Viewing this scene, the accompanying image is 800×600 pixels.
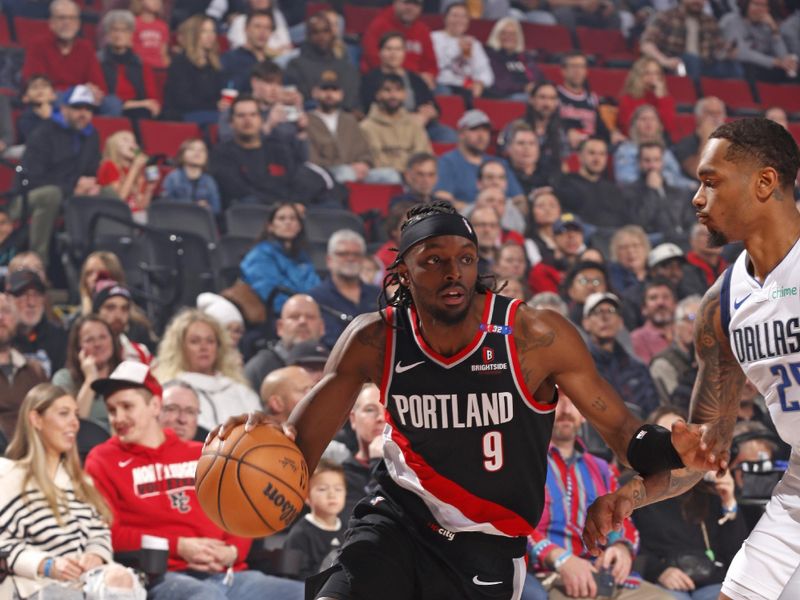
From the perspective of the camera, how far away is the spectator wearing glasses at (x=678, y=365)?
8305 mm

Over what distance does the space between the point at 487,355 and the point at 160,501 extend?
271 centimetres

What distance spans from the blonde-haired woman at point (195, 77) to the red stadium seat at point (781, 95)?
690 cm

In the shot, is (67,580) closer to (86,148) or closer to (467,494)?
(467,494)

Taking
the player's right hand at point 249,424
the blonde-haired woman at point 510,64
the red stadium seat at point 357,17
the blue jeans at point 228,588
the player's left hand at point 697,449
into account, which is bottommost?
the blue jeans at point 228,588

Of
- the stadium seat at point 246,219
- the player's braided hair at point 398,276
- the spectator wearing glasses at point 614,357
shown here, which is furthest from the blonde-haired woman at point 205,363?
the player's braided hair at point 398,276

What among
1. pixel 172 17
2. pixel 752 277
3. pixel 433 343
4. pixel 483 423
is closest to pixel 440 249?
pixel 433 343

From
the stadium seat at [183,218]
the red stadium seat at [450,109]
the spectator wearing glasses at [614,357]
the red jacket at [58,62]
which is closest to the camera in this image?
the spectator wearing glasses at [614,357]

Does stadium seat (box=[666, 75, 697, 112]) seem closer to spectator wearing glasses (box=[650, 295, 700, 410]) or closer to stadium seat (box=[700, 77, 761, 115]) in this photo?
stadium seat (box=[700, 77, 761, 115])

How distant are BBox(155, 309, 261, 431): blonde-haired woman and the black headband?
137 inches

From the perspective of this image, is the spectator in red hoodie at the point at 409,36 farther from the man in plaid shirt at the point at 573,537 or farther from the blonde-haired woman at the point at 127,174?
the man in plaid shirt at the point at 573,537

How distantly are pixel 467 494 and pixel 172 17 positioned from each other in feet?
26.6

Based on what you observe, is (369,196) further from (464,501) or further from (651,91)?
(464,501)

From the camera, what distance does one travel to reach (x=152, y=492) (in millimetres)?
5910

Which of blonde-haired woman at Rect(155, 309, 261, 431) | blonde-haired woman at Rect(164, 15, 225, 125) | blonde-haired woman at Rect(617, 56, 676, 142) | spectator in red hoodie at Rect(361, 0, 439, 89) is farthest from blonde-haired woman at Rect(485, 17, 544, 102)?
blonde-haired woman at Rect(155, 309, 261, 431)
